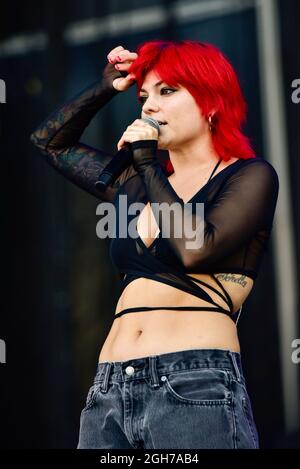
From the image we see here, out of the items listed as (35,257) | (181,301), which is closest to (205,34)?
(35,257)

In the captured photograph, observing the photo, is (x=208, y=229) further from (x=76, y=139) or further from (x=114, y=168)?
(x=76, y=139)

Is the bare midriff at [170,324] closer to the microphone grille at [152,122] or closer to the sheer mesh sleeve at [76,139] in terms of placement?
the microphone grille at [152,122]

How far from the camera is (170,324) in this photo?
1.79 metres

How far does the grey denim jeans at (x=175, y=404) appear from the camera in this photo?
1.69m

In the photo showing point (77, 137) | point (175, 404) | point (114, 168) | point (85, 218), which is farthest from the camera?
point (85, 218)

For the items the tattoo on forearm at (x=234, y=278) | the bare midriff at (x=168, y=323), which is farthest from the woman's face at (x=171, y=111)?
the tattoo on forearm at (x=234, y=278)

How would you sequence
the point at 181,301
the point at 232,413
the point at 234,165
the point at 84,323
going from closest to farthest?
the point at 232,413, the point at 181,301, the point at 234,165, the point at 84,323

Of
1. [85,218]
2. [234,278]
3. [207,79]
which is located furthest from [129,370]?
[85,218]

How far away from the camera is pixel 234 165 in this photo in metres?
1.95

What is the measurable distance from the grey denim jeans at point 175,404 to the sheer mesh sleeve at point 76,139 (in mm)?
651

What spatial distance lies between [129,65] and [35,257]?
8.03 feet

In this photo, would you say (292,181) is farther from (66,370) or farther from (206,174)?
(206,174)

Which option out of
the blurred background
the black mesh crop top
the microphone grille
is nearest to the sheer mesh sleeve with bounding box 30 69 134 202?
the black mesh crop top

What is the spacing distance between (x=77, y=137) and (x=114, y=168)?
0.59m
